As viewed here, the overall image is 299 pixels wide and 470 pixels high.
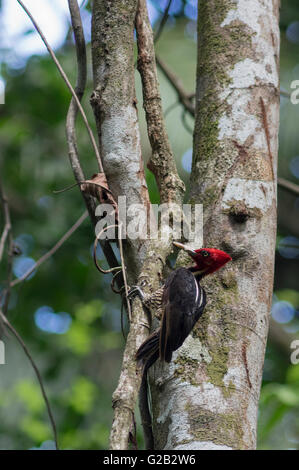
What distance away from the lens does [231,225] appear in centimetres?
275

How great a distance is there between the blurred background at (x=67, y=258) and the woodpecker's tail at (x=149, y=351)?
3.40 metres

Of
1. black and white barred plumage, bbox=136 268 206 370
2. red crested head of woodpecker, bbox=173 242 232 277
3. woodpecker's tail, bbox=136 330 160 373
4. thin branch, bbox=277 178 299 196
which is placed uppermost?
→ thin branch, bbox=277 178 299 196

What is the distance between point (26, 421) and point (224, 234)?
19.6 ft

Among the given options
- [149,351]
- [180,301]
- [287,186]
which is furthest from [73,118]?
[287,186]

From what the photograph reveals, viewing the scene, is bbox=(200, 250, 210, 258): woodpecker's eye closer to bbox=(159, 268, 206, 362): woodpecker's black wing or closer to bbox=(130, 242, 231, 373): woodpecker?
bbox=(130, 242, 231, 373): woodpecker

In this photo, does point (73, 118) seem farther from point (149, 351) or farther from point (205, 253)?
point (149, 351)

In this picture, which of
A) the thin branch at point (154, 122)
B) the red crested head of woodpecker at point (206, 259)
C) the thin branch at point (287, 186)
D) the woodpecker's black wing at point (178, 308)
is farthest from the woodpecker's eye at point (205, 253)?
the thin branch at point (287, 186)

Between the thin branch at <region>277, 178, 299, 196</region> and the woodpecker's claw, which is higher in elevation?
the thin branch at <region>277, 178, 299, 196</region>

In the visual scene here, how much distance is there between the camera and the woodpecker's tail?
206 cm

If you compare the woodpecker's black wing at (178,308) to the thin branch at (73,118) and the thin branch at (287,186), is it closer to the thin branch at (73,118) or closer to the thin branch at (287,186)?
the thin branch at (73,118)

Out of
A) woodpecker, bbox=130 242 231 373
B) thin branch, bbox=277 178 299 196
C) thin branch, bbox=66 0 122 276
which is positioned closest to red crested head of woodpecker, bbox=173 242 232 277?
woodpecker, bbox=130 242 231 373

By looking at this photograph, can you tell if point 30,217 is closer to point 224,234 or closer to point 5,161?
point 5,161

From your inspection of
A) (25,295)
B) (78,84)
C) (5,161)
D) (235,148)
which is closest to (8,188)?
(5,161)
